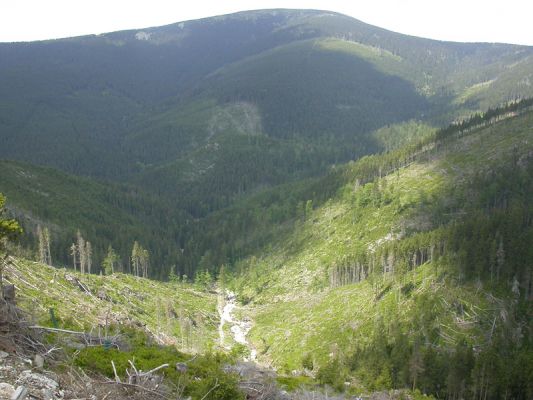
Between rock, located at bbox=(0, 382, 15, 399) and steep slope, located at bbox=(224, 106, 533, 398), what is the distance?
4826 centimetres

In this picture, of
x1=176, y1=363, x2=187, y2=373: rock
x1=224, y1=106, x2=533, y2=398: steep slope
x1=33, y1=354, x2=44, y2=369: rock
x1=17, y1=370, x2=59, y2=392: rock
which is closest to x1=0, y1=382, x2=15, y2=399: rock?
x1=17, y1=370, x2=59, y2=392: rock

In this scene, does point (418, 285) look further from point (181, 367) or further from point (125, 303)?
point (181, 367)

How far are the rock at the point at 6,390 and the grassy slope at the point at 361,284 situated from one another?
299ft

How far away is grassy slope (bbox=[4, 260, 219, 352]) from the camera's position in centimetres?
7356

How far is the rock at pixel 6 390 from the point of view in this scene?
16906 millimetres

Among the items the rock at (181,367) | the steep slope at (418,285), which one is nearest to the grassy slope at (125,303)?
the steep slope at (418,285)

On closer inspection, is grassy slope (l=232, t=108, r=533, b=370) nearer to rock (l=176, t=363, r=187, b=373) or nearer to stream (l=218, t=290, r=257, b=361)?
stream (l=218, t=290, r=257, b=361)

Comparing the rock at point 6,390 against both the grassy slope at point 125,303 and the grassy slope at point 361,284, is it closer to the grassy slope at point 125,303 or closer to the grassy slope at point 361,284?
the grassy slope at point 125,303

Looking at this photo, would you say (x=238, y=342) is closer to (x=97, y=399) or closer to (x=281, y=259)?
(x=281, y=259)

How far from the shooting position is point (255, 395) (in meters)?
27.6

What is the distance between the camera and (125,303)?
115 m

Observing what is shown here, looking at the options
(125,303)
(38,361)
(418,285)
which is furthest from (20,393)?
(418,285)

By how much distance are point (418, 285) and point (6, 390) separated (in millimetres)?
108290

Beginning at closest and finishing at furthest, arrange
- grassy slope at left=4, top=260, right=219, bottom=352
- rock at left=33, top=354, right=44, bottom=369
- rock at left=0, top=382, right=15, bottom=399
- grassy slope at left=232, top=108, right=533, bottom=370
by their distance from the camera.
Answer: rock at left=0, top=382, right=15, bottom=399 → rock at left=33, top=354, right=44, bottom=369 → grassy slope at left=4, top=260, right=219, bottom=352 → grassy slope at left=232, top=108, right=533, bottom=370
